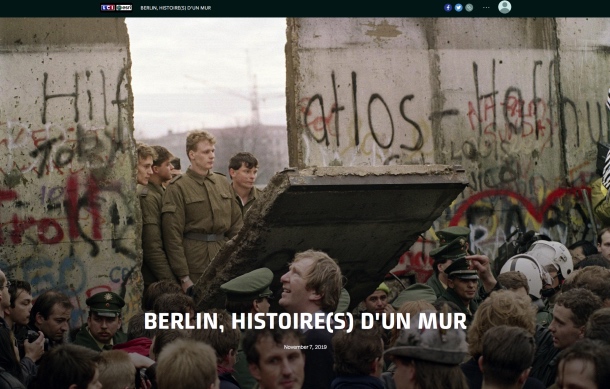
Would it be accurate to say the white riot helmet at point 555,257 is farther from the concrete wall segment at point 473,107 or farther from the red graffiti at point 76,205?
the red graffiti at point 76,205

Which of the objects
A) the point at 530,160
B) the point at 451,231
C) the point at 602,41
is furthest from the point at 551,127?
the point at 451,231

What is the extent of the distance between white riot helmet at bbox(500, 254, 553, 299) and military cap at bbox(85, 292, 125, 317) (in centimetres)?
291

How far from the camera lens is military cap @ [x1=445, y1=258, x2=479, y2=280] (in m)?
8.05

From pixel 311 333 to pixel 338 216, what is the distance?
2151mm

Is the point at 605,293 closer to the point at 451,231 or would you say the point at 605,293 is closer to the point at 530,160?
the point at 451,231

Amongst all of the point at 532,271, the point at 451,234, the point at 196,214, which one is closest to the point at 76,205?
the point at 196,214

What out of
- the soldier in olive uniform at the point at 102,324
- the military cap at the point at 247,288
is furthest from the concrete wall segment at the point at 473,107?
the military cap at the point at 247,288

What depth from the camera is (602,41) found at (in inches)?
471

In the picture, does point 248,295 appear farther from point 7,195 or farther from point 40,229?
point 7,195

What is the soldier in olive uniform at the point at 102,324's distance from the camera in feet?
25.6

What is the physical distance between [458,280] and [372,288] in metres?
0.80

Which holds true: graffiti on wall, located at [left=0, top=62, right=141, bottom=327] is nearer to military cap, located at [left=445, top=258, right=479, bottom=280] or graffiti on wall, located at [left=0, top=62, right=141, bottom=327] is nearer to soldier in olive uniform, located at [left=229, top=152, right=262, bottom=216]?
soldier in olive uniform, located at [left=229, top=152, right=262, bottom=216]
